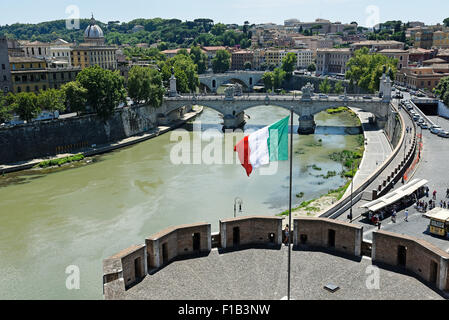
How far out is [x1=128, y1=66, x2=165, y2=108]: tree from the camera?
4638 centimetres

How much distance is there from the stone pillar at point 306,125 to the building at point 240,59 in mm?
60402

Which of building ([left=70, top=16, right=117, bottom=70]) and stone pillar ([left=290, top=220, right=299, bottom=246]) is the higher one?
building ([left=70, top=16, right=117, bottom=70])

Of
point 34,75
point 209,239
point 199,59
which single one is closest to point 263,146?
point 209,239

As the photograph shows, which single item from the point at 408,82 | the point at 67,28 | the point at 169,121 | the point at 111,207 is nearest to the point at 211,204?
the point at 111,207

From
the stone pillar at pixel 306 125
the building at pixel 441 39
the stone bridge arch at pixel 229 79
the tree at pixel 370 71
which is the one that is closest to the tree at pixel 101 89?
the stone pillar at pixel 306 125

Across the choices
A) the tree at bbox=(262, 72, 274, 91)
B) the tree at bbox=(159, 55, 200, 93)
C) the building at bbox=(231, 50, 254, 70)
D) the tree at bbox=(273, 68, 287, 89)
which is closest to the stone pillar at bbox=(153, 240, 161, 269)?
the tree at bbox=(159, 55, 200, 93)

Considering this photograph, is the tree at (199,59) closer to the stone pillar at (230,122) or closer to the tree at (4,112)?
the stone pillar at (230,122)

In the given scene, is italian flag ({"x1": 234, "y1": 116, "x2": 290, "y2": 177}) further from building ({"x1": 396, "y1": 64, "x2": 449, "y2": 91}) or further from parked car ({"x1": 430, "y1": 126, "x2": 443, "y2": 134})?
building ({"x1": 396, "y1": 64, "x2": 449, "y2": 91})

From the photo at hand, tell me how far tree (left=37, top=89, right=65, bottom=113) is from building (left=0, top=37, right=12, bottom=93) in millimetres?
5292

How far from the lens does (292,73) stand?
86.4m

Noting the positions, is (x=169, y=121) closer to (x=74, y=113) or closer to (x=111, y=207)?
(x=74, y=113)

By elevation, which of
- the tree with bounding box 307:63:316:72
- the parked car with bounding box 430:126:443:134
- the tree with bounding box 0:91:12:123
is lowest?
the parked car with bounding box 430:126:443:134

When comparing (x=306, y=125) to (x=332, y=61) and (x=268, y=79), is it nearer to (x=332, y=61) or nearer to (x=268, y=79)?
(x=268, y=79)

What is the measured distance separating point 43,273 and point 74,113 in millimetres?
26386
